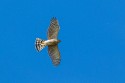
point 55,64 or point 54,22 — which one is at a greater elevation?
point 54,22

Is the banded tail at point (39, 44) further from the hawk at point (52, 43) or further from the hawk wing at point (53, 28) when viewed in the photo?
the hawk wing at point (53, 28)

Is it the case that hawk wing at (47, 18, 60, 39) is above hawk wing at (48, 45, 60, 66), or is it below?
above

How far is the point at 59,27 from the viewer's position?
2047 cm

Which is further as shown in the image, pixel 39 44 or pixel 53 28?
pixel 53 28

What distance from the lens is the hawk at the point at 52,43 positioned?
2022cm

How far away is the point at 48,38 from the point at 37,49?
537 millimetres

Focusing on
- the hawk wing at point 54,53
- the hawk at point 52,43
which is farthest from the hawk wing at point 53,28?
the hawk wing at point 54,53

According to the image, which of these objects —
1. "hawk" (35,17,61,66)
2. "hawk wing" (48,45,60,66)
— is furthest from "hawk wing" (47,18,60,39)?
"hawk wing" (48,45,60,66)

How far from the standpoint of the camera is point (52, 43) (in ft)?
66.6

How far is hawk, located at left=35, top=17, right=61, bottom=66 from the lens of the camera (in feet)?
66.3

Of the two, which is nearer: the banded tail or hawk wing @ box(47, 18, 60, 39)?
the banded tail

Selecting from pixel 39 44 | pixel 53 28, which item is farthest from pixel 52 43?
pixel 53 28

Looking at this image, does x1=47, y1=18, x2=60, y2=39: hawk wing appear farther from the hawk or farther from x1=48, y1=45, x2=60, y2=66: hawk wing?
x1=48, y1=45, x2=60, y2=66: hawk wing

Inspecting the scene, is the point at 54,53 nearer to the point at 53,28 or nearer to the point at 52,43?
the point at 52,43
